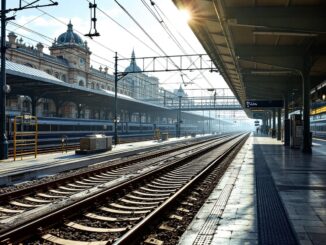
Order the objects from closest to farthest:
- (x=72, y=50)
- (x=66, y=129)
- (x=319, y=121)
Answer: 1. (x=66, y=129)
2. (x=319, y=121)
3. (x=72, y=50)

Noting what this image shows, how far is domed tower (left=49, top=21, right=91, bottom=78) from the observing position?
228 feet

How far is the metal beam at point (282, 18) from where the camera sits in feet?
43.5

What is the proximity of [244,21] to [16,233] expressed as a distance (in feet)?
37.2

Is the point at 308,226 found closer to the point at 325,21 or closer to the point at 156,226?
the point at 156,226

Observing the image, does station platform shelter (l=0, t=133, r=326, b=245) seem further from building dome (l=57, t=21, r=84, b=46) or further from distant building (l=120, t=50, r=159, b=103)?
distant building (l=120, t=50, r=159, b=103)

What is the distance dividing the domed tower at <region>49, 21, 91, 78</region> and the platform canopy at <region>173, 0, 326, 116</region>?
162ft

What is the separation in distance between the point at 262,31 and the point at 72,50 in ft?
200

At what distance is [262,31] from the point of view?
1444cm

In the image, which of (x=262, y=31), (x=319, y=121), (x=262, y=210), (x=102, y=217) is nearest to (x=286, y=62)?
(x=262, y=31)

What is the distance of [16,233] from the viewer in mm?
5867

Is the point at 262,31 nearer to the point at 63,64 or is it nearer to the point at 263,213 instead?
the point at 263,213

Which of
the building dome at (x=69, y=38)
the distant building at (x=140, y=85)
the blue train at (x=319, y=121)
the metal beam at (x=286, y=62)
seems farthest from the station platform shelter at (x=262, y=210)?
the distant building at (x=140, y=85)

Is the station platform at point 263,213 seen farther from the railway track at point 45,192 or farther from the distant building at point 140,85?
the distant building at point 140,85

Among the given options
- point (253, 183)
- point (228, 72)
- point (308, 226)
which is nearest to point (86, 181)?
point (253, 183)
